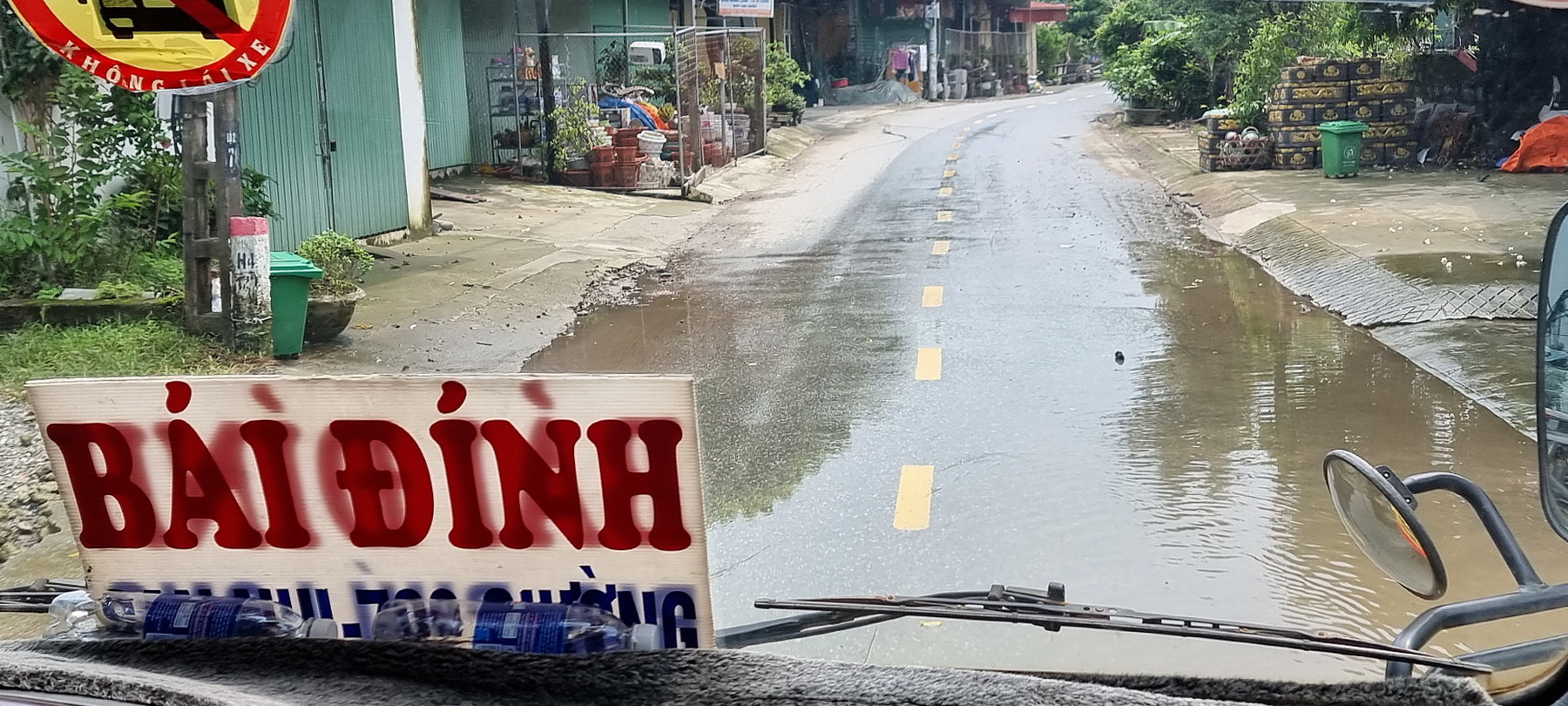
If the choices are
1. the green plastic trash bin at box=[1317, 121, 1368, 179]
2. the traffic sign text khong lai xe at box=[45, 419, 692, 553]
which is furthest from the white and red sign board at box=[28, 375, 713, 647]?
the green plastic trash bin at box=[1317, 121, 1368, 179]

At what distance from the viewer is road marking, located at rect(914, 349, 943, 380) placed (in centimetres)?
895

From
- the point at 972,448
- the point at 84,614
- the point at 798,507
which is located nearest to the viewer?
the point at 84,614

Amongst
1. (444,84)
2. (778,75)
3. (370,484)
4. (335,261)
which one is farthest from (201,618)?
(778,75)

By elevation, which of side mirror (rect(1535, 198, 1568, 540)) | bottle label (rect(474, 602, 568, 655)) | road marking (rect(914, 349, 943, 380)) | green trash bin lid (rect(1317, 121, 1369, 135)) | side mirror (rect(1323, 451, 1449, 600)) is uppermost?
green trash bin lid (rect(1317, 121, 1369, 135))

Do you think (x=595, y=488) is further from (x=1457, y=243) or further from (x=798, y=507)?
(x=1457, y=243)

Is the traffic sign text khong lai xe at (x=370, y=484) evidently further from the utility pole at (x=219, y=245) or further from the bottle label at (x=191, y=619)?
the utility pole at (x=219, y=245)

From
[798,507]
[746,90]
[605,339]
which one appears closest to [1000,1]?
[746,90]

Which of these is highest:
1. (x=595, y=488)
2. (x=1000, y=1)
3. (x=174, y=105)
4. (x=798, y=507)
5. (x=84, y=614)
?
(x=1000, y=1)

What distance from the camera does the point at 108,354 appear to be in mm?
8719

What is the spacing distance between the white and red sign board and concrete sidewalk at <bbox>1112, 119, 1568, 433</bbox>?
260 inches

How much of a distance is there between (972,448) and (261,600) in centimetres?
520

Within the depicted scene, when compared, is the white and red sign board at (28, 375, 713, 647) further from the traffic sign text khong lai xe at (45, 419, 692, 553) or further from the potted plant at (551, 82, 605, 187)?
the potted plant at (551, 82, 605, 187)

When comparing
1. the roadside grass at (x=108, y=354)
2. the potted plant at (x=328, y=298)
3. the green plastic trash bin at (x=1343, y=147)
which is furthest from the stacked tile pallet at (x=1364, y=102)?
the roadside grass at (x=108, y=354)

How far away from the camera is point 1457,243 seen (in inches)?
514
